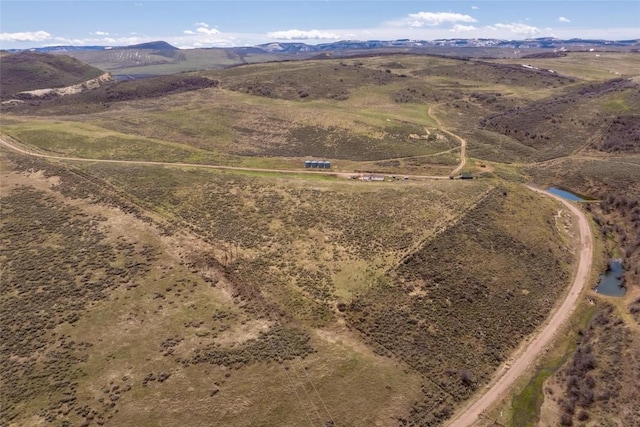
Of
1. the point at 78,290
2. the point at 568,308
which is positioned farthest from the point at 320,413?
the point at 568,308

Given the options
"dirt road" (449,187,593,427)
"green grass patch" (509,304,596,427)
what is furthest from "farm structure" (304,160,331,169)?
"green grass patch" (509,304,596,427)

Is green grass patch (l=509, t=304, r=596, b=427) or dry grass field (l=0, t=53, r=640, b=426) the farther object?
green grass patch (l=509, t=304, r=596, b=427)

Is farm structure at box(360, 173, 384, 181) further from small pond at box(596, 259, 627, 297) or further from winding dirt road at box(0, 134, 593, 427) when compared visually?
small pond at box(596, 259, 627, 297)

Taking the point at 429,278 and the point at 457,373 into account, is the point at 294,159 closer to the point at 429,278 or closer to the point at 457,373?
the point at 429,278

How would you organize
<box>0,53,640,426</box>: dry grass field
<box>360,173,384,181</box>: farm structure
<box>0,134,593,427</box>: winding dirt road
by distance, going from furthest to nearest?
<box>360,173,384,181</box>: farm structure < <box>0,134,593,427</box>: winding dirt road < <box>0,53,640,426</box>: dry grass field

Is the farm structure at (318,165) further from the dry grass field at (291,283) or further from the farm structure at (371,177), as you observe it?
the farm structure at (371,177)

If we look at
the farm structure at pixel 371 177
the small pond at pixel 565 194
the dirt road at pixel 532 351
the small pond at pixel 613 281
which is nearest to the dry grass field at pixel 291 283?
the dirt road at pixel 532 351
